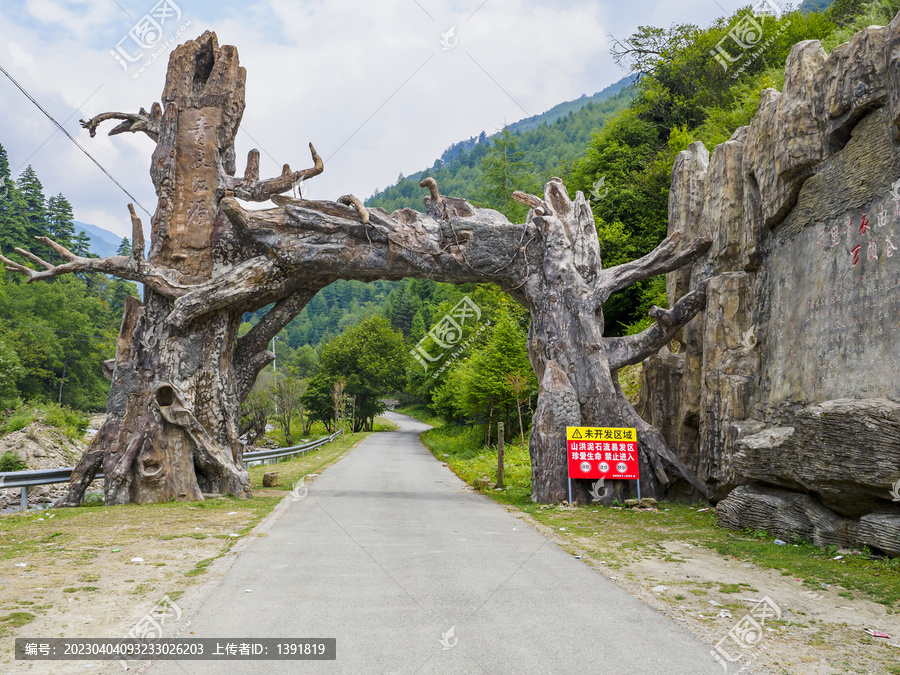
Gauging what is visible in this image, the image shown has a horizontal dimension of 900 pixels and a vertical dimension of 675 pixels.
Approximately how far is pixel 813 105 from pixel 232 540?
10820 mm

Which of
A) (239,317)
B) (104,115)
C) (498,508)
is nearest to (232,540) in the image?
(498,508)

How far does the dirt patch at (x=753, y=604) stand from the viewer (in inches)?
172

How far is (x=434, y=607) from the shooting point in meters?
5.33

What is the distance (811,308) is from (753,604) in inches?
216

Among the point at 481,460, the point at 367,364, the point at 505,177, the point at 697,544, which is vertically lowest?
the point at 481,460

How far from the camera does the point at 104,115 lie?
13789 millimetres

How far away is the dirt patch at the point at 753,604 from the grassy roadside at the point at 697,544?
0.07m

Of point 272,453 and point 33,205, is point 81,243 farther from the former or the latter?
point 272,453

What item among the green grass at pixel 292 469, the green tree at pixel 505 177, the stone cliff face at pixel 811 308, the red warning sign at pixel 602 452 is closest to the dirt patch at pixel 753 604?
the stone cliff face at pixel 811 308

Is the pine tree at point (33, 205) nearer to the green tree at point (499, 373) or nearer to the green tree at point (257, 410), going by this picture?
the green tree at point (257, 410)

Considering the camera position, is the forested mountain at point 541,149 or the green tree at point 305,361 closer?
the forested mountain at point 541,149

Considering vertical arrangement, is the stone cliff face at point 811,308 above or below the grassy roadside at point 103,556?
above

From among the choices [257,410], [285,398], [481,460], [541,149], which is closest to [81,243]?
[257,410]

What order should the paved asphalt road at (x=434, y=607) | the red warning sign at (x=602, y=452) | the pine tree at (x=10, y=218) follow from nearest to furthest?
the paved asphalt road at (x=434, y=607) → the red warning sign at (x=602, y=452) → the pine tree at (x=10, y=218)
